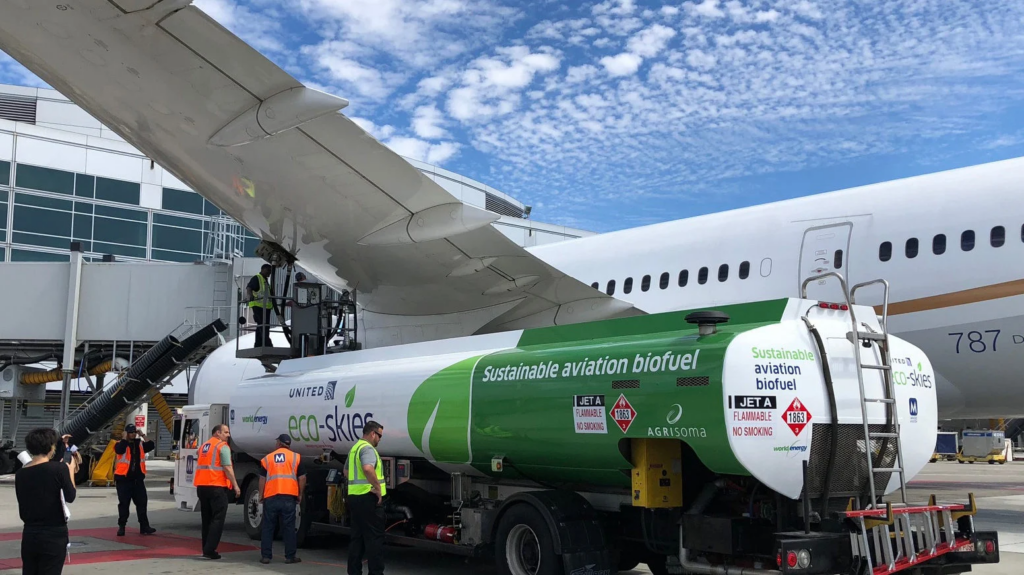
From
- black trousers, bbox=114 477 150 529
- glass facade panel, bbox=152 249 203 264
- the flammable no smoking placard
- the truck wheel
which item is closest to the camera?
the flammable no smoking placard

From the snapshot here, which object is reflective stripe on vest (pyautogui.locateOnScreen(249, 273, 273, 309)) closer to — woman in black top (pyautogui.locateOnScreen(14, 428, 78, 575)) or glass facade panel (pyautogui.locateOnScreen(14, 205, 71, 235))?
woman in black top (pyautogui.locateOnScreen(14, 428, 78, 575))

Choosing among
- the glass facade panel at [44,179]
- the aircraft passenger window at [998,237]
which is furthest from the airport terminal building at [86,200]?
the aircraft passenger window at [998,237]

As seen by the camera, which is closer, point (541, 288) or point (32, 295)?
point (541, 288)

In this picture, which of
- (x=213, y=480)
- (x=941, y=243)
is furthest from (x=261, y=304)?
(x=941, y=243)

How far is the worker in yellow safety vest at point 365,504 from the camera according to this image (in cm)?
925

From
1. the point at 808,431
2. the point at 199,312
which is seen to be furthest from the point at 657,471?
the point at 199,312

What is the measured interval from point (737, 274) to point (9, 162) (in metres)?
34.5

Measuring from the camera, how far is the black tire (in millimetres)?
8383

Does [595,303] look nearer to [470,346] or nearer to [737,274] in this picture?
[737,274]

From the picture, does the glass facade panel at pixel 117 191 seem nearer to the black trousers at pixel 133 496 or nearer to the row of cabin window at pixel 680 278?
the black trousers at pixel 133 496

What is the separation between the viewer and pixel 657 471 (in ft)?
25.3

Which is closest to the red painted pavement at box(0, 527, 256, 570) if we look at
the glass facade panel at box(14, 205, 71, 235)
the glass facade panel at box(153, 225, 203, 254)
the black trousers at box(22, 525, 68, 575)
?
the black trousers at box(22, 525, 68, 575)

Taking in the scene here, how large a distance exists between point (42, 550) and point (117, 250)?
36.2 meters

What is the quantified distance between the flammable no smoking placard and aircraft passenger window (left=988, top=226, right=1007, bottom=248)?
6.33 meters
